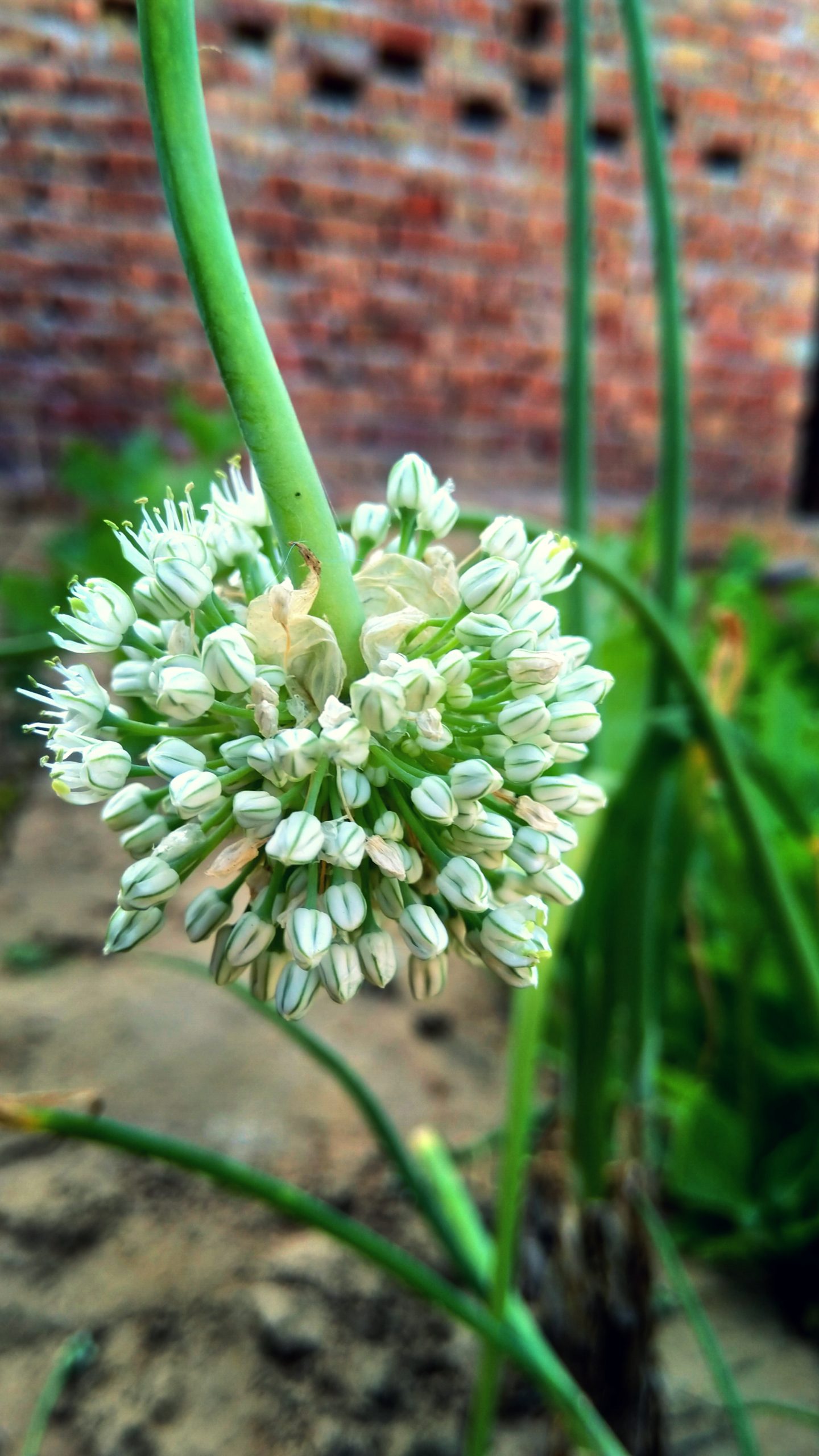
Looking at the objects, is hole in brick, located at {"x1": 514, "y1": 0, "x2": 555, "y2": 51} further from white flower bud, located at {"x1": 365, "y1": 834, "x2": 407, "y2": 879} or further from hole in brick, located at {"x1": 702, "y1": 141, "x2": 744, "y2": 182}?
white flower bud, located at {"x1": 365, "y1": 834, "x2": 407, "y2": 879}

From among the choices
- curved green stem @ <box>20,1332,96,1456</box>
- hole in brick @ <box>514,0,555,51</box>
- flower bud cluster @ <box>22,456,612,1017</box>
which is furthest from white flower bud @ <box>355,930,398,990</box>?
hole in brick @ <box>514,0,555,51</box>

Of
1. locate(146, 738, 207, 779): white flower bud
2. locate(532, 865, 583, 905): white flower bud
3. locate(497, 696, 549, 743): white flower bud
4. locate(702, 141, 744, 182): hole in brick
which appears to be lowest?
locate(532, 865, 583, 905): white flower bud

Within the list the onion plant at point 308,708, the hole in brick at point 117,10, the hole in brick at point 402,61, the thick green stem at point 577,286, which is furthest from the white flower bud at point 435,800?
the hole in brick at point 402,61

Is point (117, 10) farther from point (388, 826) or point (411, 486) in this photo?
point (388, 826)

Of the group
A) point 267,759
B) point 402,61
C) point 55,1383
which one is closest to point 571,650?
point 267,759

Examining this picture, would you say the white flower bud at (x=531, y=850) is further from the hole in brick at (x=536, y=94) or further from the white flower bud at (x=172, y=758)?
the hole in brick at (x=536, y=94)

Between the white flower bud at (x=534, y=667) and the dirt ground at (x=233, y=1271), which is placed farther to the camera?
the dirt ground at (x=233, y=1271)

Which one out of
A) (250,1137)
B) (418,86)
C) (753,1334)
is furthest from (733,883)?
(418,86)

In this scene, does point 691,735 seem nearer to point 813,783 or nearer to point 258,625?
point 258,625
